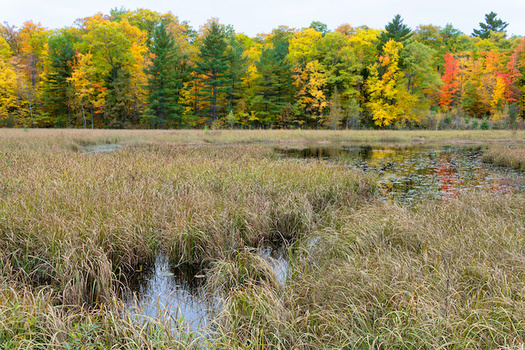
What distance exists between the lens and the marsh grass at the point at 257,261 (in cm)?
232

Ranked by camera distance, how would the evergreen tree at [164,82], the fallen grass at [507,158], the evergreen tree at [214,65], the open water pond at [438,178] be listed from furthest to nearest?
the evergreen tree at [214,65]
the evergreen tree at [164,82]
the fallen grass at [507,158]
the open water pond at [438,178]

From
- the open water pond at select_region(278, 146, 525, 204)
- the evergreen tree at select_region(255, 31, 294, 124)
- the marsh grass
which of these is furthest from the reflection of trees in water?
the evergreen tree at select_region(255, 31, 294, 124)

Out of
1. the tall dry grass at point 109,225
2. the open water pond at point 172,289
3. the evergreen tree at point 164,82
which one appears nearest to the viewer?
the tall dry grass at point 109,225

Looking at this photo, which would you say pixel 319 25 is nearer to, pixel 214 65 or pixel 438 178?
pixel 214 65

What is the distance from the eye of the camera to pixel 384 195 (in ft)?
26.2

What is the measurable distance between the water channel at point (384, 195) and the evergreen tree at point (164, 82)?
21.5 m

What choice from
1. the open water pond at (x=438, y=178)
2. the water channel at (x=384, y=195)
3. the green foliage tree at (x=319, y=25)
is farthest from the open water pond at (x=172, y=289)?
the green foliage tree at (x=319, y=25)

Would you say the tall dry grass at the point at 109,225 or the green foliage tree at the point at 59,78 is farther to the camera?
the green foliage tree at the point at 59,78

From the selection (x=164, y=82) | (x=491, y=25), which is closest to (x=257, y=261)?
(x=164, y=82)

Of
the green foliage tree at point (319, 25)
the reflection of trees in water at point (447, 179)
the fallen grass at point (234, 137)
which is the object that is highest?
the green foliage tree at point (319, 25)

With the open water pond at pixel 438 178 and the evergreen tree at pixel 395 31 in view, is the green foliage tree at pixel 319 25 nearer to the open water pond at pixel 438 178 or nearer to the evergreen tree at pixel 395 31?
the evergreen tree at pixel 395 31

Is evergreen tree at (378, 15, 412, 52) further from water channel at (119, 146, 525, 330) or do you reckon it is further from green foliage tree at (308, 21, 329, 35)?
water channel at (119, 146, 525, 330)

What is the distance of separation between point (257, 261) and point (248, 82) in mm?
38852

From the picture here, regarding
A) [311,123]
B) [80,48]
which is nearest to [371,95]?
[311,123]
